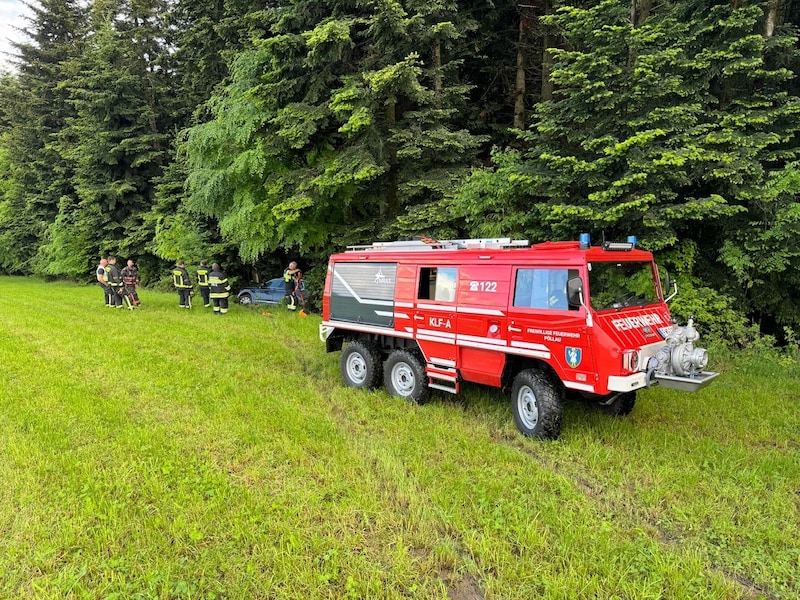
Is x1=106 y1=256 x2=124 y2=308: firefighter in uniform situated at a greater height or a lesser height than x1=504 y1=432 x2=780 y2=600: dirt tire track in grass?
greater

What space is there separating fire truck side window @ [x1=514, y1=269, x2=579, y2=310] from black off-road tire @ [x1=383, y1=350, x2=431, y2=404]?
75.6 inches

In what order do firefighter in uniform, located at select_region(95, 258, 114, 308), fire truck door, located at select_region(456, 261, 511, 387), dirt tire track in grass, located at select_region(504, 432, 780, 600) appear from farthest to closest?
firefighter in uniform, located at select_region(95, 258, 114, 308) → fire truck door, located at select_region(456, 261, 511, 387) → dirt tire track in grass, located at select_region(504, 432, 780, 600)

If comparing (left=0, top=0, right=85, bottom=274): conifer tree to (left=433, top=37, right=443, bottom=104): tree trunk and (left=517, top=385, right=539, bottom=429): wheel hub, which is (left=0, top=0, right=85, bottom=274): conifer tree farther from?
(left=517, top=385, right=539, bottom=429): wheel hub

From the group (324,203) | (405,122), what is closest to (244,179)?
(324,203)

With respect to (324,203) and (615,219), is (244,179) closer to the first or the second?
(324,203)

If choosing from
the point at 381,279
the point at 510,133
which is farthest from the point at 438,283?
the point at 510,133

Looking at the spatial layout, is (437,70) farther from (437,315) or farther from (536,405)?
(536,405)

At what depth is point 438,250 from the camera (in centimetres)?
686

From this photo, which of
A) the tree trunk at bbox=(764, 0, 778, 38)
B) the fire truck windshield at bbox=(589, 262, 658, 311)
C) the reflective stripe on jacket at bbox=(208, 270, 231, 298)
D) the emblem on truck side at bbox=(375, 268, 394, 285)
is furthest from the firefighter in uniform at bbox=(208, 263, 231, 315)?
the tree trunk at bbox=(764, 0, 778, 38)

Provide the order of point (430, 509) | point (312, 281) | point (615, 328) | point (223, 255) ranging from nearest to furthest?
1. point (430, 509)
2. point (615, 328)
3. point (312, 281)
4. point (223, 255)

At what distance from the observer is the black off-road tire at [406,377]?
272 inches

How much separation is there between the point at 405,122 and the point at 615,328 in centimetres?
919

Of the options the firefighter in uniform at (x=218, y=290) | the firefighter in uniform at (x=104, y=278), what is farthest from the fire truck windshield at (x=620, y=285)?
the firefighter in uniform at (x=104, y=278)

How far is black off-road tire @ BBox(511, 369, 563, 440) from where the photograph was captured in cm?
543
